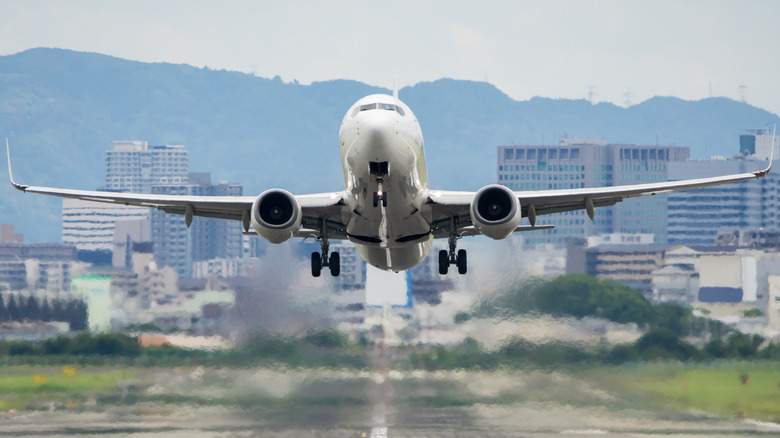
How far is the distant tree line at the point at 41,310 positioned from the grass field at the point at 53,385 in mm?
2729

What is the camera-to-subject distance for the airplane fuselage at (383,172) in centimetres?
2827

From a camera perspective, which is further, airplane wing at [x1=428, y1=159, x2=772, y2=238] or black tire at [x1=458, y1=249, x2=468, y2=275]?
black tire at [x1=458, y1=249, x2=468, y2=275]

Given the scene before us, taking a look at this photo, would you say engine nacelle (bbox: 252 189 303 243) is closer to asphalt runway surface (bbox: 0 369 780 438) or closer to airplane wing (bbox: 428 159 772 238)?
airplane wing (bbox: 428 159 772 238)

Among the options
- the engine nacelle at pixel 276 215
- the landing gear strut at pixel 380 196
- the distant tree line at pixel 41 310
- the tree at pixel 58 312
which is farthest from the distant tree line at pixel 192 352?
the landing gear strut at pixel 380 196

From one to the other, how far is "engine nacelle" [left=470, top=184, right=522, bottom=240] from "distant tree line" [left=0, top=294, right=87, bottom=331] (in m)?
20.4

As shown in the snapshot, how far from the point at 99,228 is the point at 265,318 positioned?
106 meters

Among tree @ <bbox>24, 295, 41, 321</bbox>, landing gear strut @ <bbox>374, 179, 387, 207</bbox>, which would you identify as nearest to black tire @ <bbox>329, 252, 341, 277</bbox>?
landing gear strut @ <bbox>374, 179, 387, 207</bbox>

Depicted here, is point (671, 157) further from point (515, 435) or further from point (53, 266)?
point (515, 435)

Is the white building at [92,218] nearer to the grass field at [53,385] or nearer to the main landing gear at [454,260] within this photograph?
the grass field at [53,385]

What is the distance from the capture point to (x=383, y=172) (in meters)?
28.5

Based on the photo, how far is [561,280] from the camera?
145 feet

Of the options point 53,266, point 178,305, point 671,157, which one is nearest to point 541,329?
point 178,305

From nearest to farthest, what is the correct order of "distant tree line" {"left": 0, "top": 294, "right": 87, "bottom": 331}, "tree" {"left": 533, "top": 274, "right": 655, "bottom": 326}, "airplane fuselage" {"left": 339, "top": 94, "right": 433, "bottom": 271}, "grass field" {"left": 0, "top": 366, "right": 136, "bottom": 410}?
"airplane fuselage" {"left": 339, "top": 94, "right": 433, "bottom": 271} < "grass field" {"left": 0, "top": 366, "right": 136, "bottom": 410} < "tree" {"left": 533, "top": 274, "right": 655, "bottom": 326} < "distant tree line" {"left": 0, "top": 294, "right": 87, "bottom": 331}

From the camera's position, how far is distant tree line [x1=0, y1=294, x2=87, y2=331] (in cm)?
4597
